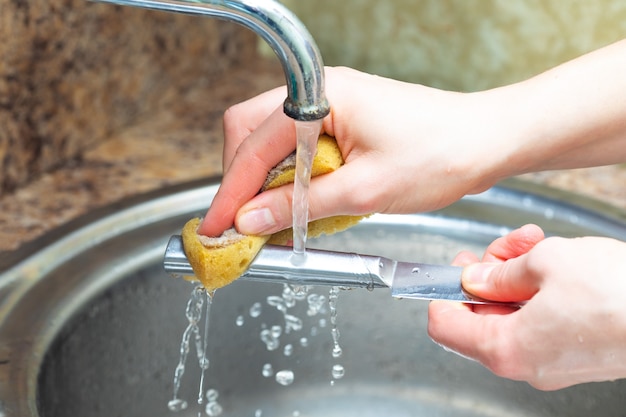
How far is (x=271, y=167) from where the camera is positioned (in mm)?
599

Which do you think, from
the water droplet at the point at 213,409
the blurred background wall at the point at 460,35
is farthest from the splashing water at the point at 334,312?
the blurred background wall at the point at 460,35

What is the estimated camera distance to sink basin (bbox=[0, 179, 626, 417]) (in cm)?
73

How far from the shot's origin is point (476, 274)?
22.6 inches

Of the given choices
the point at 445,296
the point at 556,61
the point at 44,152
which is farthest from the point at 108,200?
the point at 556,61

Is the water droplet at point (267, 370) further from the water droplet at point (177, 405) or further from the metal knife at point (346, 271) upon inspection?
the metal knife at point (346, 271)

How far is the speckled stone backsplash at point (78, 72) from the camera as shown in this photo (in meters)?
0.82

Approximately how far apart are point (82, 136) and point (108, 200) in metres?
0.12

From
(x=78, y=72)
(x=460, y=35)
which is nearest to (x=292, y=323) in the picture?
(x=78, y=72)

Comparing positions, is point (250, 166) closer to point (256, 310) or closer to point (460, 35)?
point (256, 310)

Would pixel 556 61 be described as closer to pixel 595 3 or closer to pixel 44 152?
pixel 595 3

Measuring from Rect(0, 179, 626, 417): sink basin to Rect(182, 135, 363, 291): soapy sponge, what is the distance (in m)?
0.16

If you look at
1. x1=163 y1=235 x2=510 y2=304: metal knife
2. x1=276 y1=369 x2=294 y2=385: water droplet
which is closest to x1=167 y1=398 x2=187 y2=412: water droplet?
x1=276 y1=369 x2=294 y2=385: water droplet

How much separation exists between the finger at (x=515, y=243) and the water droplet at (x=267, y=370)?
11.7 inches

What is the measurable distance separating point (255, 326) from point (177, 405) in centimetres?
11
